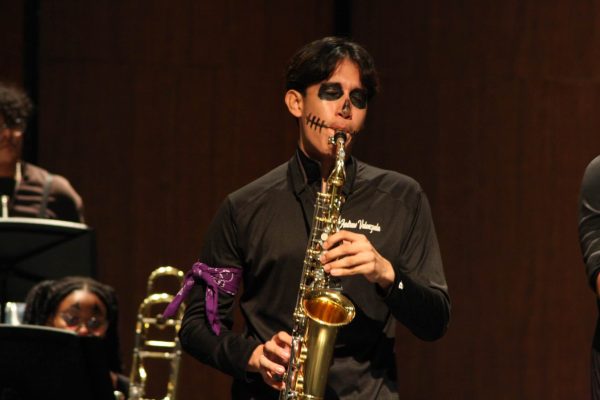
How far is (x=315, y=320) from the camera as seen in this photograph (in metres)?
2.89

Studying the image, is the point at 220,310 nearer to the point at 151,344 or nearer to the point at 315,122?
the point at 315,122

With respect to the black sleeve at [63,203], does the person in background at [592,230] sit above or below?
above

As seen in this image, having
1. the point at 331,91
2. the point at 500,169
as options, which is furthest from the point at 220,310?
the point at 500,169

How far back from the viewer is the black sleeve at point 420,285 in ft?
9.50

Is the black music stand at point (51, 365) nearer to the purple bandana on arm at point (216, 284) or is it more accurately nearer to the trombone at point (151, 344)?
the purple bandana on arm at point (216, 284)

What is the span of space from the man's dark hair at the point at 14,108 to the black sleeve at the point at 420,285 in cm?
279

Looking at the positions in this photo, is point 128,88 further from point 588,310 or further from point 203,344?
point 203,344

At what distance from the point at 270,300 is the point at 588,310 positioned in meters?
3.30

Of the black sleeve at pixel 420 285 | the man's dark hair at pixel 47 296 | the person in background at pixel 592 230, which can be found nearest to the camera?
the black sleeve at pixel 420 285

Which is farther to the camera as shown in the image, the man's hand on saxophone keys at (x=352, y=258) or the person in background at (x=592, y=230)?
the person in background at (x=592, y=230)

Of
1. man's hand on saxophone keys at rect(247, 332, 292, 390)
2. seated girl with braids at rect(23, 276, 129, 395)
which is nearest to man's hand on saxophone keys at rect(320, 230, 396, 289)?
man's hand on saxophone keys at rect(247, 332, 292, 390)

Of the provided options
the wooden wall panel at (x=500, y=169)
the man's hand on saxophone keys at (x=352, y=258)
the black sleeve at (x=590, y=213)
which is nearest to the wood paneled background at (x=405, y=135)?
the wooden wall panel at (x=500, y=169)

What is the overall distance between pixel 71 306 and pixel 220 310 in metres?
1.96

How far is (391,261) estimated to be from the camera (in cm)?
306
